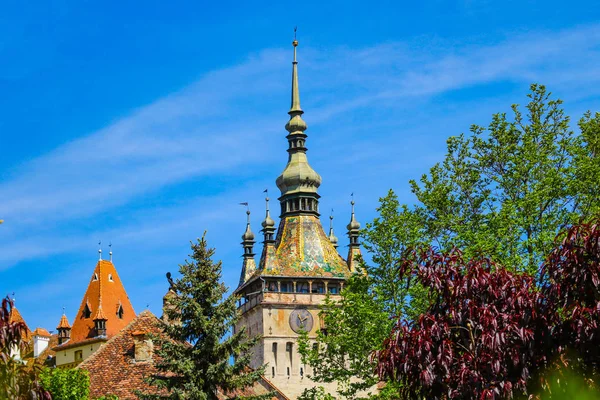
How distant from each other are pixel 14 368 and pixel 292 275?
84.3 meters

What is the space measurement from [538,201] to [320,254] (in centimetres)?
6172

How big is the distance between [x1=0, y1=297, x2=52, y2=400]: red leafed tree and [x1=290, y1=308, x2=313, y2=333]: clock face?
83.1 metres

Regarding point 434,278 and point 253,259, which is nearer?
point 434,278

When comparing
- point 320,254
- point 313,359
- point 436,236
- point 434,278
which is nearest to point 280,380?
point 320,254

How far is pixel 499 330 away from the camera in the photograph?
21.4 metres

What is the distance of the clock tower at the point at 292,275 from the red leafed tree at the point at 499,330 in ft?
254

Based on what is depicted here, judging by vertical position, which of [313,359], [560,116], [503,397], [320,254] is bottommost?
[503,397]

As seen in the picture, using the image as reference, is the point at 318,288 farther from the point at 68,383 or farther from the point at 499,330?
the point at 499,330

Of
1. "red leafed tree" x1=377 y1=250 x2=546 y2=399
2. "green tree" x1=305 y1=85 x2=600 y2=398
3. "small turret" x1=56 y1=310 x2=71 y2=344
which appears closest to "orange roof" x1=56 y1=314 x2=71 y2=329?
"small turret" x1=56 y1=310 x2=71 y2=344

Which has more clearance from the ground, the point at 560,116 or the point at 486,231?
the point at 560,116

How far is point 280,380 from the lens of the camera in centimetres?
10269

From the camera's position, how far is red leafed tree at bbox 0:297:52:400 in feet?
62.3

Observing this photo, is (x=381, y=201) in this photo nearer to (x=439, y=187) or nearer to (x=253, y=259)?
(x=439, y=187)

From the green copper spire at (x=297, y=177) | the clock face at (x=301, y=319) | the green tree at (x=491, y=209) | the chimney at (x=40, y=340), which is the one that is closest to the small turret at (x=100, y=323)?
the chimney at (x=40, y=340)
